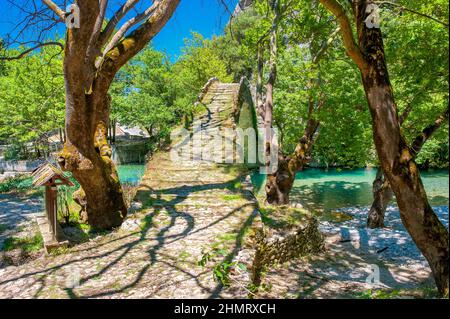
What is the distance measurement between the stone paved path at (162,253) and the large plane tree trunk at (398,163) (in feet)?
6.38

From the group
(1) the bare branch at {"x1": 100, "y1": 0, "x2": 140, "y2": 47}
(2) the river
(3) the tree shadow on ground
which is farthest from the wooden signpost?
(2) the river

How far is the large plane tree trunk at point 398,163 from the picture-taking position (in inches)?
133

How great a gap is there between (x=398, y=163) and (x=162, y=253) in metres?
3.18

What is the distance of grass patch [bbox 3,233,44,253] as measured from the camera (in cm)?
681

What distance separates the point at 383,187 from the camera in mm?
10078

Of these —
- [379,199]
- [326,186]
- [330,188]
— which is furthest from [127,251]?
[326,186]

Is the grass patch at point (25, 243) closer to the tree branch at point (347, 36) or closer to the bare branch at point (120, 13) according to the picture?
the bare branch at point (120, 13)

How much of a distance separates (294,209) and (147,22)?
4887 mm

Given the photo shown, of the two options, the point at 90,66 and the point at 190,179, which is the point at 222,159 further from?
the point at 90,66

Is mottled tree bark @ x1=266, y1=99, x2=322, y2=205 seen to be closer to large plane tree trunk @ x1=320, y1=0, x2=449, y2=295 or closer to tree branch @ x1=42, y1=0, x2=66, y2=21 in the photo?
large plane tree trunk @ x1=320, y1=0, x2=449, y2=295

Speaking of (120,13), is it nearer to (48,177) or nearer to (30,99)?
(48,177)

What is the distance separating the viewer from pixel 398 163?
11.1 feet

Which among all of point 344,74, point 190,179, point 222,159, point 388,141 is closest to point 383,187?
point 344,74
